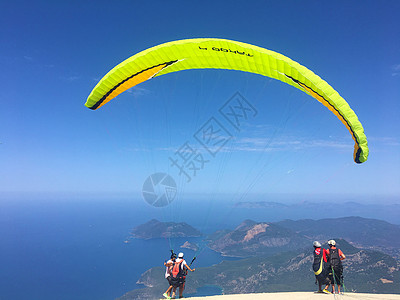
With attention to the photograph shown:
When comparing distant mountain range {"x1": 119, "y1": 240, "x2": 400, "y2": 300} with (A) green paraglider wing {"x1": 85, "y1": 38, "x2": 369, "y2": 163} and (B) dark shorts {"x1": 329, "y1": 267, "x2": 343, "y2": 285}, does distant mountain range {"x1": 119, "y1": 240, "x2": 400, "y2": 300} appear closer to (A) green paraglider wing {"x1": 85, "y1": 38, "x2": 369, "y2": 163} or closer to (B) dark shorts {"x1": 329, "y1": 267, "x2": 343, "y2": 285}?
(B) dark shorts {"x1": 329, "y1": 267, "x2": 343, "y2": 285}

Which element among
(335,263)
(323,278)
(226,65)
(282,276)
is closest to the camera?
(335,263)

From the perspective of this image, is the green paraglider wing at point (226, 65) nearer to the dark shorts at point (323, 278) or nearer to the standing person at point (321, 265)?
the standing person at point (321, 265)

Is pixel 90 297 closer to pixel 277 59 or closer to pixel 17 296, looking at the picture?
pixel 17 296

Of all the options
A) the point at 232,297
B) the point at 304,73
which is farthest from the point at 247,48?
the point at 232,297

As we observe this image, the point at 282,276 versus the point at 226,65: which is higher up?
the point at 226,65

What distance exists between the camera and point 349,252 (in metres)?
161

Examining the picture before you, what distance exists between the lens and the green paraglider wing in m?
7.68

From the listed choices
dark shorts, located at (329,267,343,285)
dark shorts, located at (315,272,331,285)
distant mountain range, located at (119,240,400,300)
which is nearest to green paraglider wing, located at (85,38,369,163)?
dark shorts, located at (329,267,343,285)

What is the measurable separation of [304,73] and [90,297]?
7806 inches

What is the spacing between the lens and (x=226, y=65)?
9398 millimetres

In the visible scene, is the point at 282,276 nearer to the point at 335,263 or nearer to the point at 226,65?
the point at 335,263

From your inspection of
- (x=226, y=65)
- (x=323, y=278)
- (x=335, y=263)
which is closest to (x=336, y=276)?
(x=323, y=278)

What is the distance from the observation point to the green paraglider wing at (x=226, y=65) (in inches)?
302

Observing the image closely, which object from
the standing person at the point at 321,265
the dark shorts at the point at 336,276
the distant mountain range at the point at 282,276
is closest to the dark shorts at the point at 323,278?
the standing person at the point at 321,265
